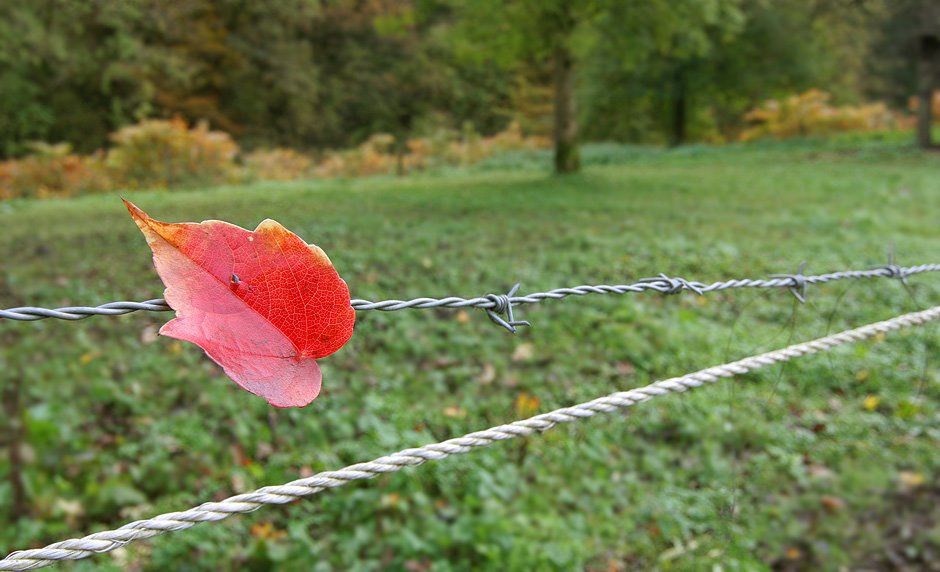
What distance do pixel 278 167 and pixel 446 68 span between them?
34.5ft

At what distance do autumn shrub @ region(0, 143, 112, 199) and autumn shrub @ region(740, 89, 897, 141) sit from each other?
17.5 m

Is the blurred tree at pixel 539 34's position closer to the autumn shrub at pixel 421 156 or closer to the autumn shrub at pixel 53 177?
the autumn shrub at pixel 421 156

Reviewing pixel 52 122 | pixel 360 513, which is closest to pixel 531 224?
pixel 360 513

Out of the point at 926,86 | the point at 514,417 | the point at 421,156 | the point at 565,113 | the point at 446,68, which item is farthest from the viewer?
the point at 446,68

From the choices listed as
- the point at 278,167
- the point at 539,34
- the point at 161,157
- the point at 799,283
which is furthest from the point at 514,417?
the point at 278,167

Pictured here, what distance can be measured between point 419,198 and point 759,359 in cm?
819

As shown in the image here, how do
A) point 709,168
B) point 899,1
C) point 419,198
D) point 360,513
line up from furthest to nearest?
point 899,1 → point 709,168 → point 419,198 → point 360,513

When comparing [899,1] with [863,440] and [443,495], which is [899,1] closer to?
[863,440]

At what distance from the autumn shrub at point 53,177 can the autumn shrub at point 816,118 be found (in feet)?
57.3

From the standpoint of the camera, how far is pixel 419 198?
912cm

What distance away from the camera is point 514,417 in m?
3.07

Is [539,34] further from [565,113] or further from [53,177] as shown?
[53,177]

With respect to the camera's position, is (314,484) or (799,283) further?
(799,283)

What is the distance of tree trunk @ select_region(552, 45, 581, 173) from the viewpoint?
1095 cm
